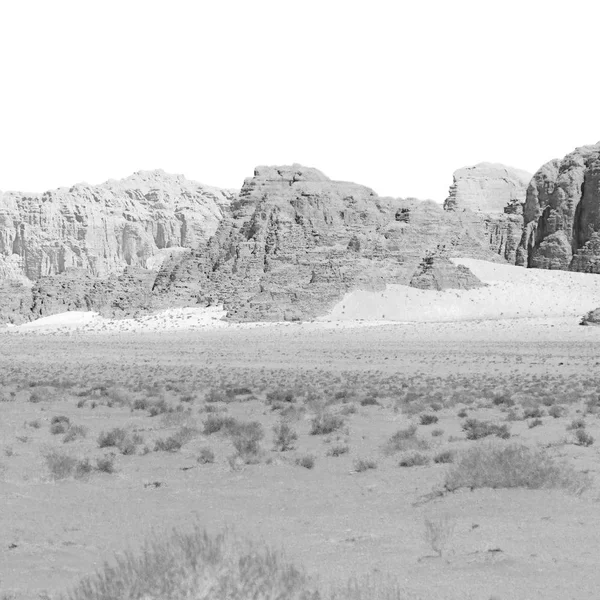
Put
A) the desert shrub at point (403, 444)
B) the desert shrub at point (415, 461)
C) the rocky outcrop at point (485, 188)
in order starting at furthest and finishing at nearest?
the rocky outcrop at point (485, 188)
the desert shrub at point (403, 444)
the desert shrub at point (415, 461)

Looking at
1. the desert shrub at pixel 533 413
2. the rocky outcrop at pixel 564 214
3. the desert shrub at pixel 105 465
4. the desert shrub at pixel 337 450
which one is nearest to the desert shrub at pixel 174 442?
the desert shrub at pixel 105 465

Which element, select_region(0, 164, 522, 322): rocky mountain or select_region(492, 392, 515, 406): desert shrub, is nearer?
select_region(492, 392, 515, 406): desert shrub

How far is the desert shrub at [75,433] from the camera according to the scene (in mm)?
14336

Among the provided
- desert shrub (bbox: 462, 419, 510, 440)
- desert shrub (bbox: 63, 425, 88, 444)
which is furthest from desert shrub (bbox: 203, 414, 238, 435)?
desert shrub (bbox: 462, 419, 510, 440)

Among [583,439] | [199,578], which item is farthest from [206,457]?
[199,578]

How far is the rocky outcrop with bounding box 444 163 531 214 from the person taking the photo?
5930 inches

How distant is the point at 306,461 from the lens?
11648mm

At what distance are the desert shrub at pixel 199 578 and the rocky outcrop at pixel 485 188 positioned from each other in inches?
5639

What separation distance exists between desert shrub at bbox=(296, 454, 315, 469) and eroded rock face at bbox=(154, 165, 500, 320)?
177ft

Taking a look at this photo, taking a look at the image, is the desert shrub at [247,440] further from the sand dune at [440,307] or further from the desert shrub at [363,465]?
the sand dune at [440,307]

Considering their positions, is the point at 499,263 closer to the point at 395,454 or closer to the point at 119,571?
the point at 395,454

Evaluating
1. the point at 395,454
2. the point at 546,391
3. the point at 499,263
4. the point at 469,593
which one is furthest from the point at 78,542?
the point at 499,263

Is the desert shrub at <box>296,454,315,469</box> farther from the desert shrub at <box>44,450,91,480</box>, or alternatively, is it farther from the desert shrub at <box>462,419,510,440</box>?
the desert shrub at <box>462,419,510,440</box>

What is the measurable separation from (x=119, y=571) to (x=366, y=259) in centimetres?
6951
